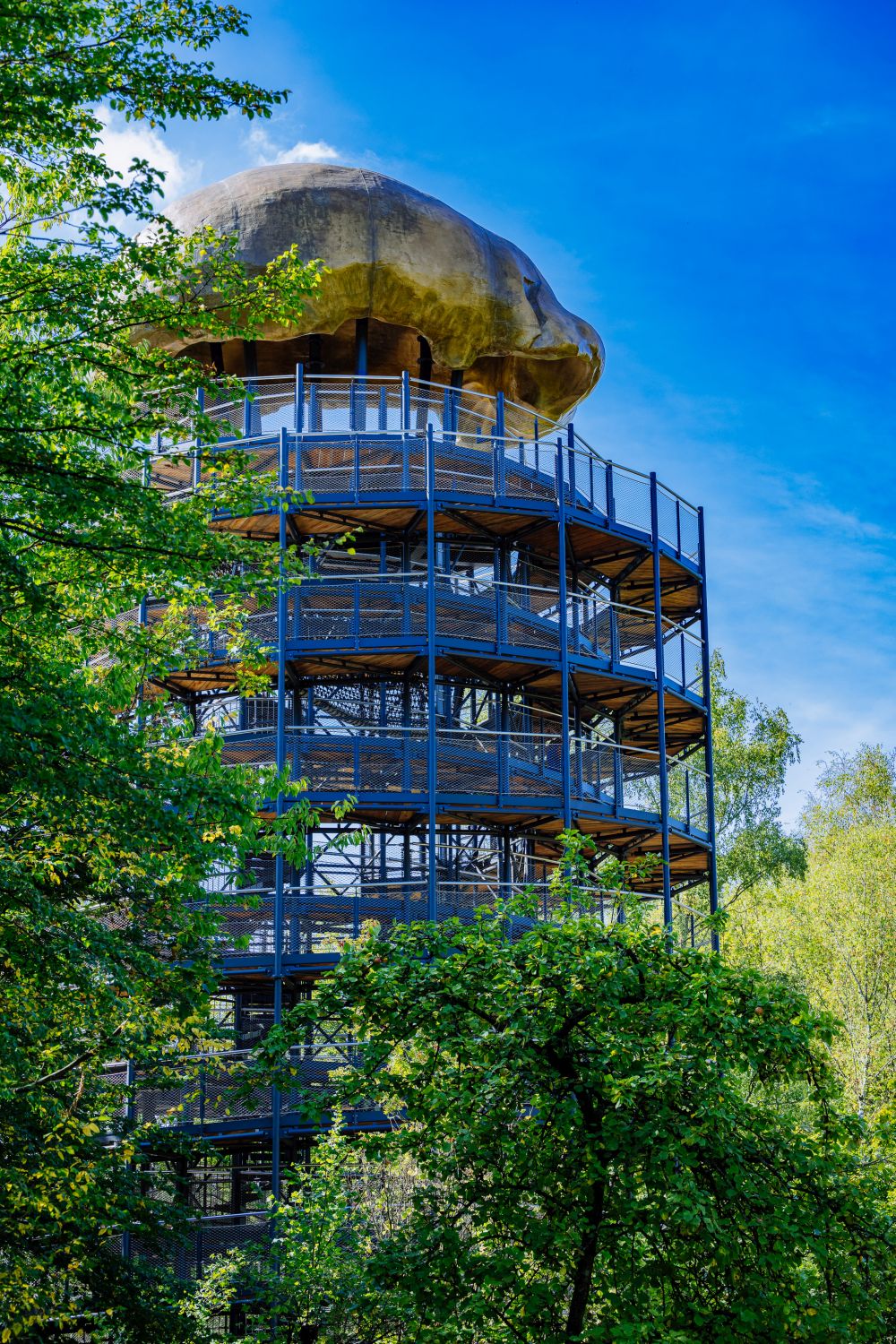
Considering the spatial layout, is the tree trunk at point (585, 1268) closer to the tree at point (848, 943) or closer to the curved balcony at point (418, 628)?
the curved balcony at point (418, 628)

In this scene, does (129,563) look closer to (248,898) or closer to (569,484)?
(248,898)

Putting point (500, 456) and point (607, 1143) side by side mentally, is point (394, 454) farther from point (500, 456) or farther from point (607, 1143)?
point (607, 1143)

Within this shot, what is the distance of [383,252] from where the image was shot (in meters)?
28.0

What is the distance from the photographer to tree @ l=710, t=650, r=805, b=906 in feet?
149

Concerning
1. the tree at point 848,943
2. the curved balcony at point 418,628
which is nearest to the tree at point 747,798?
the tree at point 848,943

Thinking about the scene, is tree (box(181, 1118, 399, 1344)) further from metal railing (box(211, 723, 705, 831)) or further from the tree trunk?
metal railing (box(211, 723, 705, 831))

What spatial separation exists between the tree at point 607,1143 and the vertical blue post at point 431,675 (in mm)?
12779

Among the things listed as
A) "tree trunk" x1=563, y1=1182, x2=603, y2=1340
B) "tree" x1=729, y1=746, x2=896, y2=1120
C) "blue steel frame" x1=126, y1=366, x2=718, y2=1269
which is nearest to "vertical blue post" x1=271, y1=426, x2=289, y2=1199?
"blue steel frame" x1=126, y1=366, x2=718, y2=1269

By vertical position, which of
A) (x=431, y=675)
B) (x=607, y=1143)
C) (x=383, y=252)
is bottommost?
(x=607, y=1143)

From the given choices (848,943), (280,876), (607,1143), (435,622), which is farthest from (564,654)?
(607,1143)

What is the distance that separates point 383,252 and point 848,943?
18.9 meters

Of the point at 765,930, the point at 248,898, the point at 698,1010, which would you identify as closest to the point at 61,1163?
the point at 698,1010

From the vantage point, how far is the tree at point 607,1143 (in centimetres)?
938

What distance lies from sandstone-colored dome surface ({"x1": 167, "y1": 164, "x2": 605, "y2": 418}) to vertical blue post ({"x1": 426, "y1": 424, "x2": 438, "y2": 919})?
340 cm
